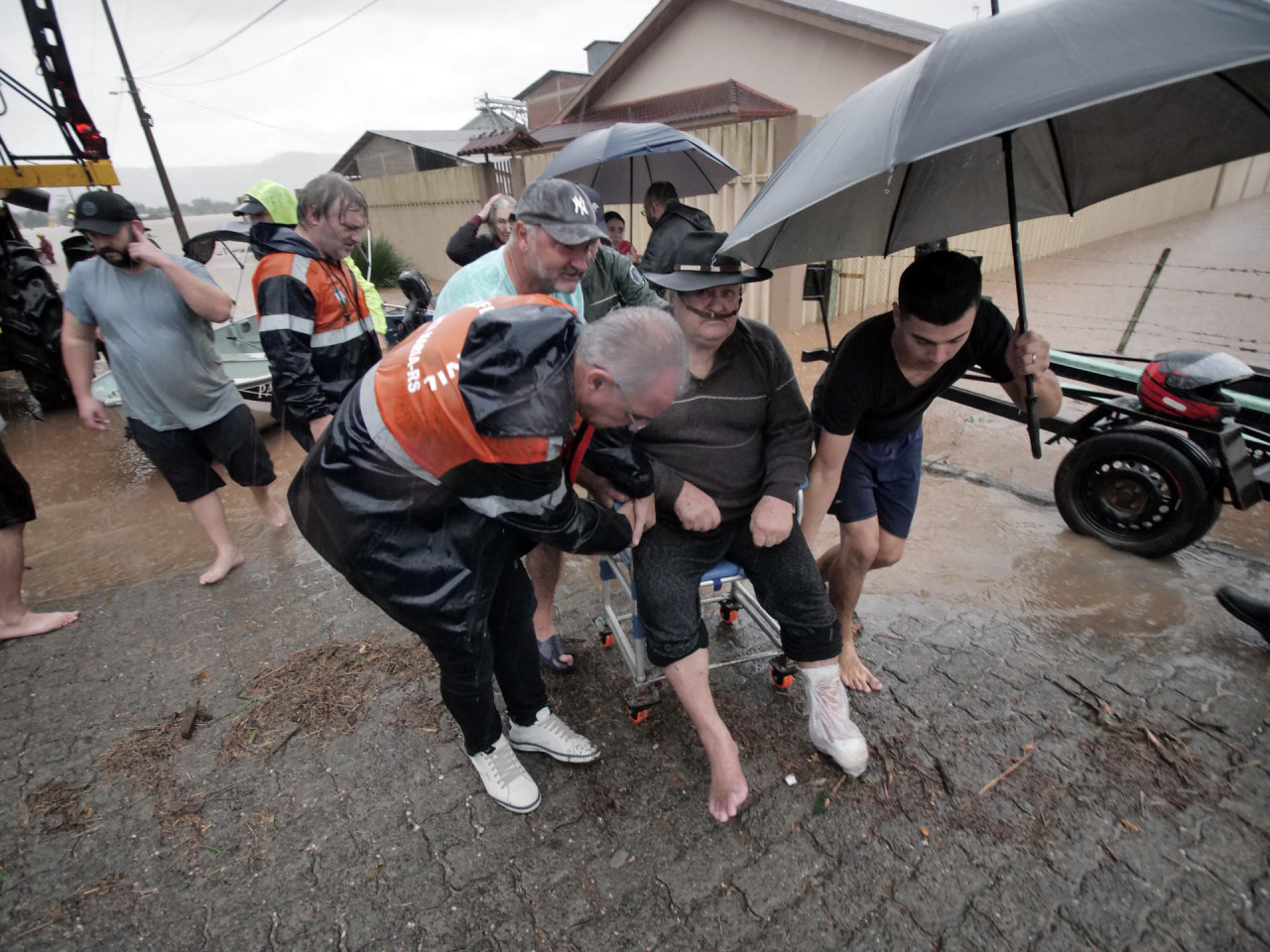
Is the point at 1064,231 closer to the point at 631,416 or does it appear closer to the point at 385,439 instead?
the point at 631,416

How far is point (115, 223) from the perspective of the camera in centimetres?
276

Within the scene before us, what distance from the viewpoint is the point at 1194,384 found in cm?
307

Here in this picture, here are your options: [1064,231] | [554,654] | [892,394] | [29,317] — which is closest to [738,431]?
[892,394]

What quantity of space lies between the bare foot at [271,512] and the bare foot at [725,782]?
319 centimetres

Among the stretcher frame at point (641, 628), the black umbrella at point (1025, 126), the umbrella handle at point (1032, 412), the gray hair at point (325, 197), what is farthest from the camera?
the gray hair at point (325, 197)

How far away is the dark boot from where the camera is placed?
2596 millimetres

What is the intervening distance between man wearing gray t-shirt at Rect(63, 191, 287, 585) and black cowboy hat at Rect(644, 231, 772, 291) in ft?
7.81

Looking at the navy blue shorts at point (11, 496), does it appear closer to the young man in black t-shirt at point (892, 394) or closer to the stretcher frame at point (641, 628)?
the stretcher frame at point (641, 628)

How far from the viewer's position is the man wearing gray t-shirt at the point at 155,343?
9.51 feet

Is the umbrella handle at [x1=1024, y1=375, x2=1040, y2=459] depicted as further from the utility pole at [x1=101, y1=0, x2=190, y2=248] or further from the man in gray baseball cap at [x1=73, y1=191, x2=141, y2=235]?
the utility pole at [x1=101, y1=0, x2=190, y2=248]

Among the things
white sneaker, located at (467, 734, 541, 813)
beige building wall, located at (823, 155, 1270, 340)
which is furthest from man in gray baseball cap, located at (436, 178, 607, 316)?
beige building wall, located at (823, 155, 1270, 340)

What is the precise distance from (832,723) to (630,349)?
59.8 inches

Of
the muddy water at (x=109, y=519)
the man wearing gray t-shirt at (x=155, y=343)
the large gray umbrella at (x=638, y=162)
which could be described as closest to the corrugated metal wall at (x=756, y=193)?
the large gray umbrella at (x=638, y=162)

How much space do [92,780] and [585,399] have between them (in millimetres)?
2346
